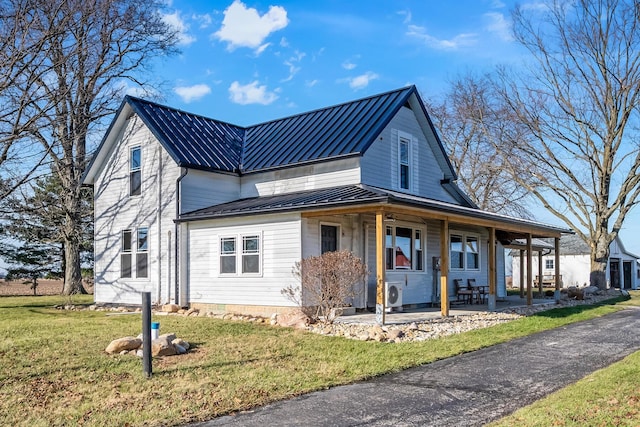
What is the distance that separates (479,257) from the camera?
21422 mm

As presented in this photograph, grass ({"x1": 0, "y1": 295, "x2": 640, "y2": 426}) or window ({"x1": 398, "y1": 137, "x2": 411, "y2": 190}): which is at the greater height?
window ({"x1": 398, "y1": 137, "x2": 411, "y2": 190})

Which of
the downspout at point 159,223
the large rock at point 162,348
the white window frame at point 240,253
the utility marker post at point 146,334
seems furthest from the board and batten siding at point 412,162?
the utility marker post at point 146,334

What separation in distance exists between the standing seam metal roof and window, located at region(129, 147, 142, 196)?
4.83 feet

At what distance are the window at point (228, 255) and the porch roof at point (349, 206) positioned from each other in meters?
0.76

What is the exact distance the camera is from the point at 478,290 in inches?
765

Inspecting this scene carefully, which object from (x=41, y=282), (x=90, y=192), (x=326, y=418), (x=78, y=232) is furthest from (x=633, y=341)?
(x=41, y=282)

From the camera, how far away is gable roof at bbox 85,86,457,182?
1744 centimetres

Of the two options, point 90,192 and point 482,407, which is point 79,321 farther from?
point 90,192

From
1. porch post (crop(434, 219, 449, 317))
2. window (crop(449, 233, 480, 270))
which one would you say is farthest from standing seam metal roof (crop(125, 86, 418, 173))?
window (crop(449, 233, 480, 270))

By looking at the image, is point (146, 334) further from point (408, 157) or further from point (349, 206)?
point (408, 157)

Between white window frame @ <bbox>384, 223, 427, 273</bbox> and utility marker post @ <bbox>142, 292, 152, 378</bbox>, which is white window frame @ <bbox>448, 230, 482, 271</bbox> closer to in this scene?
white window frame @ <bbox>384, 223, 427, 273</bbox>

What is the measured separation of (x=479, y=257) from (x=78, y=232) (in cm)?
1698

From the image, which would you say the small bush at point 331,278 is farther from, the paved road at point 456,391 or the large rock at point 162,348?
the large rock at point 162,348

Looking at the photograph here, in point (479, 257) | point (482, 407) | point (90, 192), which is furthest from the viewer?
point (90, 192)
